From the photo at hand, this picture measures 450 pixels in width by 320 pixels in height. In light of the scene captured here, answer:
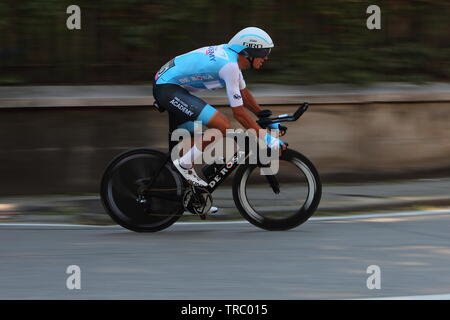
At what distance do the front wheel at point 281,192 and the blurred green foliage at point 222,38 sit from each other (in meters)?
3.30

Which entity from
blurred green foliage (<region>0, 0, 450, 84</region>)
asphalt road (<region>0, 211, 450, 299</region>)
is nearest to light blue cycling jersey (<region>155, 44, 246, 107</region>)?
asphalt road (<region>0, 211, 450, 299</region>)

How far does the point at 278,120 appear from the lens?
7844 millimetres

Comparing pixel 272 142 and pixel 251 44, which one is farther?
pixel 272 142

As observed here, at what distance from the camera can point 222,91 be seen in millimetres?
10844

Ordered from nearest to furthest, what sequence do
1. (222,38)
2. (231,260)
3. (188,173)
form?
1. (231,260)
2. (188,173)
3. (222,38)

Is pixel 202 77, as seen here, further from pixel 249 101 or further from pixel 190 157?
pixel 190 157

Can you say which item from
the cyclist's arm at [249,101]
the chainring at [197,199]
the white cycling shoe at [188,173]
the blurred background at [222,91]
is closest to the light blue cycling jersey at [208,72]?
the cyclist's arm at [249,101]

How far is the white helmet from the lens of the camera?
7.71m

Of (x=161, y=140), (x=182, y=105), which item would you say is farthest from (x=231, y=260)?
(x=161, y=140)

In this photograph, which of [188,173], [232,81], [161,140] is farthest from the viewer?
[161,140]

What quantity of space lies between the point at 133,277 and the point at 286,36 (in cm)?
566

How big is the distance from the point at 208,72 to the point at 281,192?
4.31 feet
